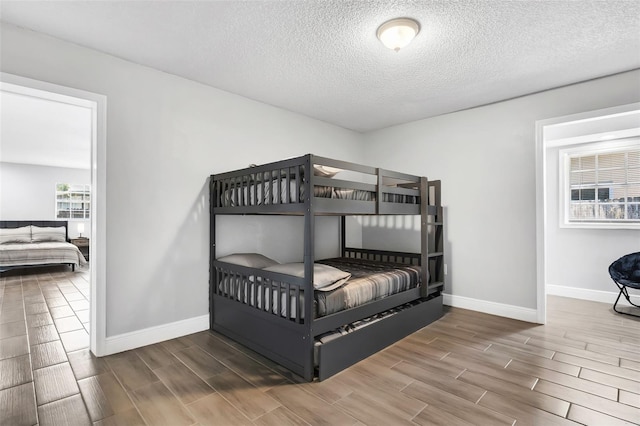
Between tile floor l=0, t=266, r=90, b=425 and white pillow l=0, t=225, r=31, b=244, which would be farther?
white pillow l=0, t=225, r=31, b=244

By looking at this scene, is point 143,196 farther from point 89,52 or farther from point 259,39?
point 259,39

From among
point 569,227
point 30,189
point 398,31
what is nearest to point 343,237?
point 398,31

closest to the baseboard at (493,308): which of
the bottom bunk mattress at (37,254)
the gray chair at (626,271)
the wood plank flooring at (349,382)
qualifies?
the wood plank flooring at (349,382)

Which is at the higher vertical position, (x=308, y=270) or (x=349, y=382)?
(x=308, y=270)

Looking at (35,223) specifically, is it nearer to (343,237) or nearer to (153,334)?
(153,334)

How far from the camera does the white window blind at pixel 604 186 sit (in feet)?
13.3

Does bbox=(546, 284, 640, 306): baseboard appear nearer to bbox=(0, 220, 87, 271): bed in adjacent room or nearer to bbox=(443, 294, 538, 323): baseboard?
bbox=(443, 294, 538, 323): baseboard

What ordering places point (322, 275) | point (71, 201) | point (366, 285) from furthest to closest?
point (71, 201) → point (366, 285) → point (322, 275)

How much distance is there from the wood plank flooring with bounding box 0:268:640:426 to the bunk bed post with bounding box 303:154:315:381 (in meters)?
0.14

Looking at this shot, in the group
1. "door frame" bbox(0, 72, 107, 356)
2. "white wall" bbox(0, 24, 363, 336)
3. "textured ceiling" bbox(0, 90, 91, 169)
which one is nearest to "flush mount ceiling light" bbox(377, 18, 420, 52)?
"white wall" bbox(0, 24, 363, 336)

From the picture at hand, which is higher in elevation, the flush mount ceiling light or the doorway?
the flush mount ceiling light

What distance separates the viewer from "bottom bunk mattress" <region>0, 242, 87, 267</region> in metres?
5.63

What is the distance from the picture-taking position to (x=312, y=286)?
84.0 inches

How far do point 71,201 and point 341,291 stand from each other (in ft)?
28.8
